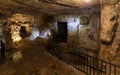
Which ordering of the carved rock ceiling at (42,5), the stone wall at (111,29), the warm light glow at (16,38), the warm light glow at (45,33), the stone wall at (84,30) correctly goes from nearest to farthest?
1. the stone wall at (111,29)
2. the carved rock ceiling at (42,5)
3. the stone wall at (84,30)
4. the warm light glow at (45,33)
5. the warm light glow at (16,38)

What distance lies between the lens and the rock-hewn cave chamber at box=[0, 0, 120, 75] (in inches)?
204

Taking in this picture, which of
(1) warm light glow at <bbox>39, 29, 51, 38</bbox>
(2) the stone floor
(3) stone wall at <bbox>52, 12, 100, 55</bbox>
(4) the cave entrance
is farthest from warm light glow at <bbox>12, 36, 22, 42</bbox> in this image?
(2) the stone floor

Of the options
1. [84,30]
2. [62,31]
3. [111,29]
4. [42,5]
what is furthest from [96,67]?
[62,31]

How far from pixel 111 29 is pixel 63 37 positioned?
22.5ft

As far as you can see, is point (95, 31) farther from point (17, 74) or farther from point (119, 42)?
point (17, 74)

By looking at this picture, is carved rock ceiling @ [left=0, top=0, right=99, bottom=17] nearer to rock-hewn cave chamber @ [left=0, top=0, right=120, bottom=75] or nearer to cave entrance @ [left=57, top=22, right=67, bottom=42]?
rock-hewn cave chamber @ [left=0, top=0, right=120, bottom=75]

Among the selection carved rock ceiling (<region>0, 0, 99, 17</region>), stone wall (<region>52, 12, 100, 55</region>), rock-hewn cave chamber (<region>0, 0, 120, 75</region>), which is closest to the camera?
rock-hewn cave chamber (<region>0, 0, 120, 75</region>)

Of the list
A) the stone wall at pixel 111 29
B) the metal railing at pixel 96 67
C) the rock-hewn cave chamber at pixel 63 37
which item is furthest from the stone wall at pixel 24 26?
the stone wall at pixel 111 29

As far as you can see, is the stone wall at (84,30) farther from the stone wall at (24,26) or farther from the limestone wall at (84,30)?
the stone wall at (24,26)

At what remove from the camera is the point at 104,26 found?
5.32m

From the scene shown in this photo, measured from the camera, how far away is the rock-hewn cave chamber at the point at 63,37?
17.0ft

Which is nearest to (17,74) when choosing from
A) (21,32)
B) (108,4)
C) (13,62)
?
(13,62)

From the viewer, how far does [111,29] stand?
509 cm

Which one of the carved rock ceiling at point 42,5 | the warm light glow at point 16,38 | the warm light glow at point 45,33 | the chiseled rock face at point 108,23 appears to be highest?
the carved rock ceiling at point 42,5
